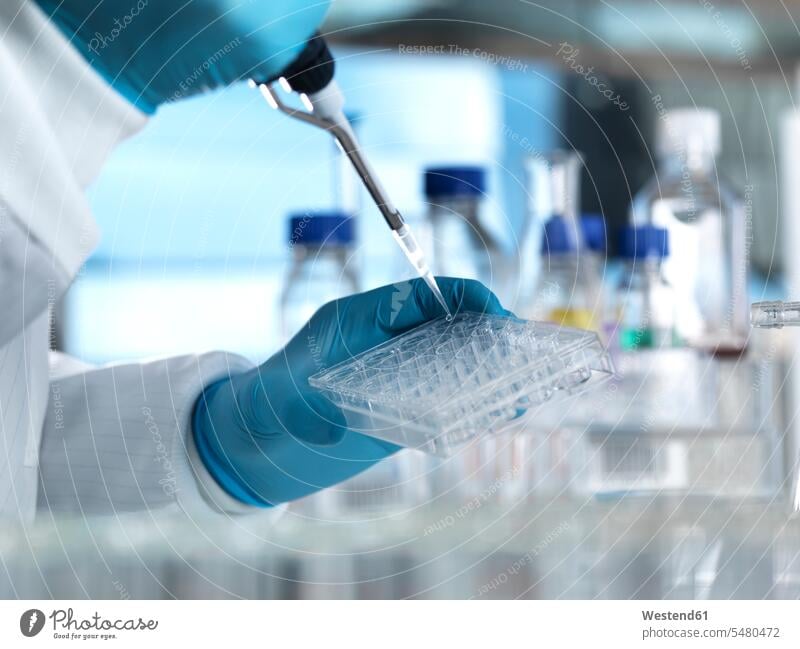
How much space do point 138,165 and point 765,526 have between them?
551 millimetres

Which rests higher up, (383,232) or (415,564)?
(383,232)

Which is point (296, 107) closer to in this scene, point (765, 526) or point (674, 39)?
point (765, 526)

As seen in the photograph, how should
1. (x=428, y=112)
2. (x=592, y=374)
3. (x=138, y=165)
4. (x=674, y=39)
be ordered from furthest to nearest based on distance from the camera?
1. (x=428, y=112)
2. (x=674, y=39)
3. (x=138, y=165)
4. (x=592, y=374)

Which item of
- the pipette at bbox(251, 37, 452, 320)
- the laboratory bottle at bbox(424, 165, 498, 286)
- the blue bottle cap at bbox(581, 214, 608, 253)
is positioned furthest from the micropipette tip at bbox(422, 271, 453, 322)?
the blue bottle cap at bbox(581, 214, 608, 253)

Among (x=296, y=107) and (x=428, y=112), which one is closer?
(x=296, y=107)

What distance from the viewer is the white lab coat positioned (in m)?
0.46

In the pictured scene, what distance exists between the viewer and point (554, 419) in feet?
1.86

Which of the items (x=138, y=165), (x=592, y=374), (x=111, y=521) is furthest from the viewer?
(x=138, y=165)

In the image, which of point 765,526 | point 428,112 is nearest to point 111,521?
point 765,526

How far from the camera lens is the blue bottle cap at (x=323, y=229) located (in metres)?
0.55

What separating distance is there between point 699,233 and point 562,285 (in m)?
0.13

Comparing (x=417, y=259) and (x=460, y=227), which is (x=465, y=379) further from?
(x=460, y=227)

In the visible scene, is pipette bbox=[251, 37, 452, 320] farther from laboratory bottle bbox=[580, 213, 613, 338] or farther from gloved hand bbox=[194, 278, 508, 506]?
laboratory bottle bbox=[580, 213, 613, 338]

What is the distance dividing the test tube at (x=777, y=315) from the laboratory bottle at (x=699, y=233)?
185 mm
